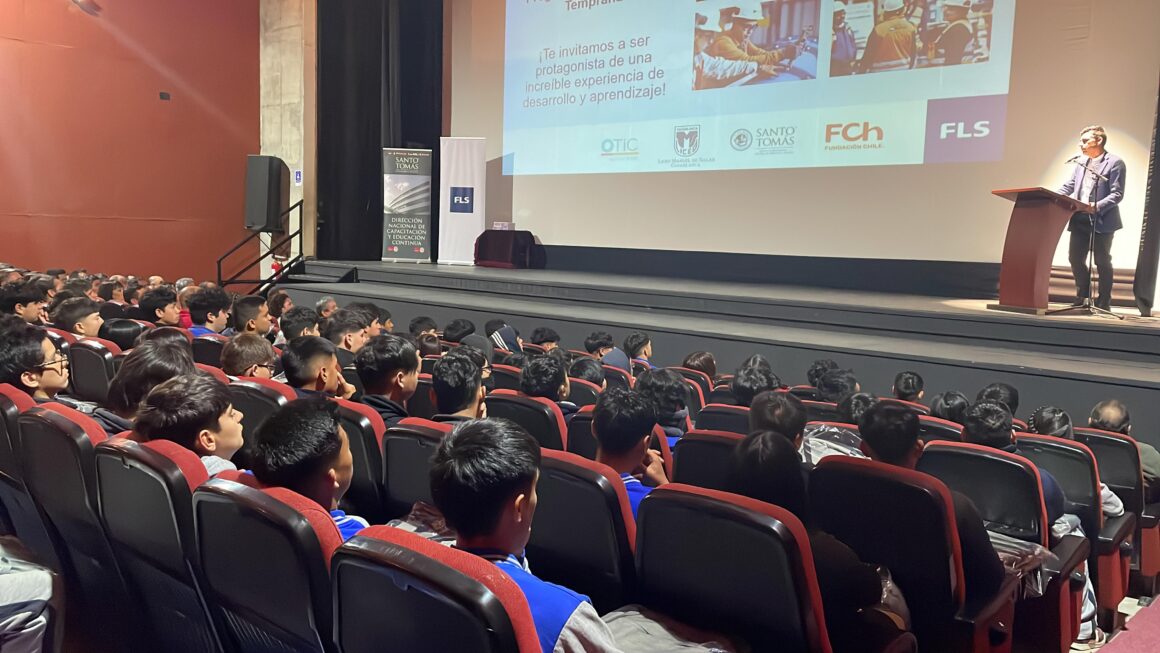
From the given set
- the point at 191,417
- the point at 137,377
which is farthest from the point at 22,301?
the point at 191,417

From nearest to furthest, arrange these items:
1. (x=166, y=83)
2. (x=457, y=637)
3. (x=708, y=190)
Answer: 1. (x=457, y=637)
2. (x=708, y=190)
3. (x=166, y=83)

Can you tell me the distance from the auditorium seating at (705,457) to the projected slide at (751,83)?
5.77 metres

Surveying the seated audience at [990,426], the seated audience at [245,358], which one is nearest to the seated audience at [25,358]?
the seated audience at [245,358]

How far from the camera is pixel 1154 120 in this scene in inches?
244

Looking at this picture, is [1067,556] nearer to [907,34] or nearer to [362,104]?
[907,34]

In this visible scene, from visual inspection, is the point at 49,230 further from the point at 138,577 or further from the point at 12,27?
the point at 138,577

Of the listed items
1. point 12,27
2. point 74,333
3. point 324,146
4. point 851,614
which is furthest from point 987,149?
point 12,27

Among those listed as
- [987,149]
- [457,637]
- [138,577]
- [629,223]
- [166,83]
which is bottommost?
[138,577]

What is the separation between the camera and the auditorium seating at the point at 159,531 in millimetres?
1595

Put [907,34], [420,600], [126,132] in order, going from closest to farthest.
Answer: [420,600] → [907,34] → [126,132]

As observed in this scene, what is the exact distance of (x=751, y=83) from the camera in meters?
8.09

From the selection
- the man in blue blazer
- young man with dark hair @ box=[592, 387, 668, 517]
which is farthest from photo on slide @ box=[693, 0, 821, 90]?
young man with dark hair @ box=[592, 387, 668, 517]

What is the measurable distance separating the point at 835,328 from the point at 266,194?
7657 mm

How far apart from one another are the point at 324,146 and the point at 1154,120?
884 centimetres
